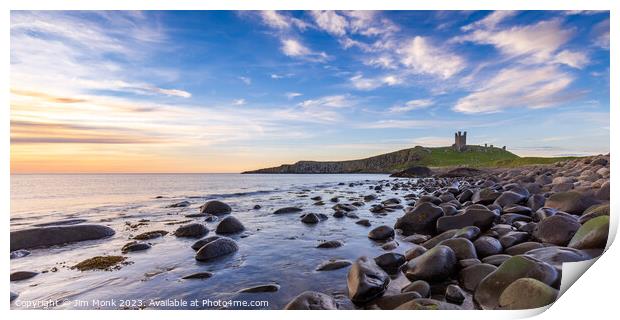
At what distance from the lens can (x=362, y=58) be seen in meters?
6.70

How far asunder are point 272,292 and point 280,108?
14.8ft

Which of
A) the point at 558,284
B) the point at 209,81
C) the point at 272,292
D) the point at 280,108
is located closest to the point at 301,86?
the point at 280,108

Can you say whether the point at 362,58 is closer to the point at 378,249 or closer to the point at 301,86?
the point at 301,86

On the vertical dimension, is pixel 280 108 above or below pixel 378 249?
above

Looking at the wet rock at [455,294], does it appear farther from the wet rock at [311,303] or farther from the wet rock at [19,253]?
the wet rock at [19,253]

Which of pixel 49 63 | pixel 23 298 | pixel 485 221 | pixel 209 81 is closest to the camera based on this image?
pixel 23 298

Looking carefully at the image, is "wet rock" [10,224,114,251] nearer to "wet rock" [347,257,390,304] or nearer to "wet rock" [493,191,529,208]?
"wet rock" [347,257,390,304]

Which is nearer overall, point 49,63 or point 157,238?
point 49,63

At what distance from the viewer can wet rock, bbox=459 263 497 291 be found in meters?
4.45

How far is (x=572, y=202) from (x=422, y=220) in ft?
10.9

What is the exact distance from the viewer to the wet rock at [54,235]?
7008mm

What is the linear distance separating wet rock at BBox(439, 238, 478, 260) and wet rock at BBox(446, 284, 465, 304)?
1.02 meters

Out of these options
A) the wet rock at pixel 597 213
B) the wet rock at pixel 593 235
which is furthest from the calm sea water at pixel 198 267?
the wet rock at pixel 597 213

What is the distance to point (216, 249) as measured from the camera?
20.9 feet
